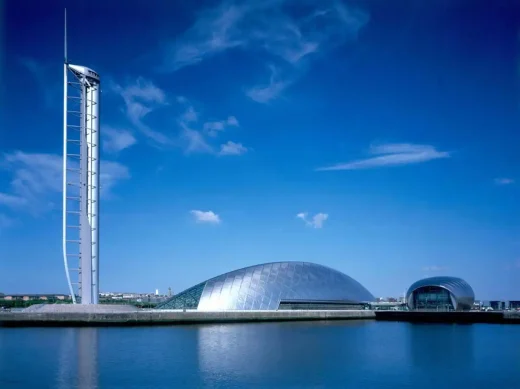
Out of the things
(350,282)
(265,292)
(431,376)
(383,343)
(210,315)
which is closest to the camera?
(431,376)

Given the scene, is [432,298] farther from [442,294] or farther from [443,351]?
[443,351]

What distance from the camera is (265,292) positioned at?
52531mm

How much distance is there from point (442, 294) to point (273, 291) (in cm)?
2364

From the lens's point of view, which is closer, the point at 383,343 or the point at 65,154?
the point at 383,343

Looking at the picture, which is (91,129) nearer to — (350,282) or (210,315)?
(210,315)

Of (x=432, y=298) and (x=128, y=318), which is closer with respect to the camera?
(x=128, y=318)

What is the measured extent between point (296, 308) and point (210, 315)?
11045 mm

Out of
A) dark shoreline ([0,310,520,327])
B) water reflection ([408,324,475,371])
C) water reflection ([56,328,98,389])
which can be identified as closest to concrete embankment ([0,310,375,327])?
dark shoreline ([0,310,520,327])

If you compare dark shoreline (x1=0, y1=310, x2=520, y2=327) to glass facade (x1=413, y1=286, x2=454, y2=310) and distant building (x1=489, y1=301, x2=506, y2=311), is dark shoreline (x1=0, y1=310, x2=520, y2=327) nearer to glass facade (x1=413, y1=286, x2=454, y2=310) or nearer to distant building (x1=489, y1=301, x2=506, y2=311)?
glass facade (x1=413, y1=286, x2=454, y2=310)

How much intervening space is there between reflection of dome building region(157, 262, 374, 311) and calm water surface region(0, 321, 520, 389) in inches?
720

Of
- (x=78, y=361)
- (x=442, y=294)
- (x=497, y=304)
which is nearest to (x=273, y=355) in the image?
(x=78, y=361)

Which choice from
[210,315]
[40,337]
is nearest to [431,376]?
[40,337]

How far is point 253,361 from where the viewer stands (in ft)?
70.6

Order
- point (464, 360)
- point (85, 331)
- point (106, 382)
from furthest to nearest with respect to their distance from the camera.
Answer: point (85, 331) → point (464, 360) → point (106, 382)
